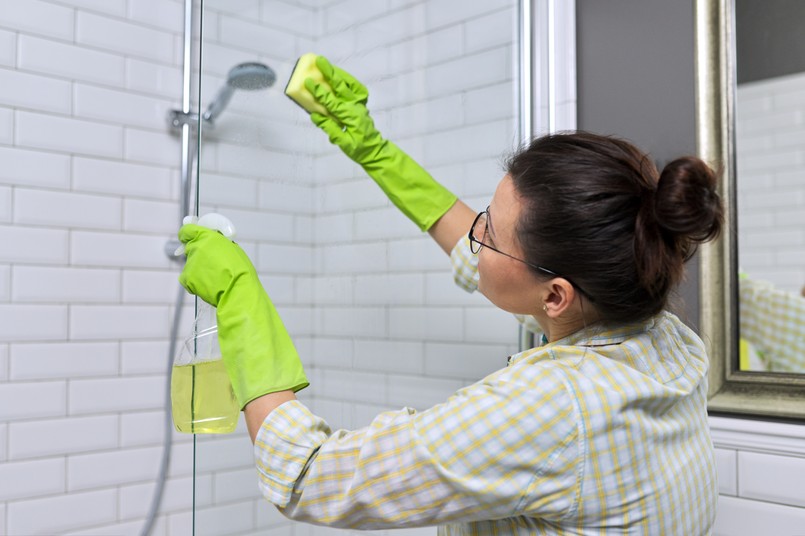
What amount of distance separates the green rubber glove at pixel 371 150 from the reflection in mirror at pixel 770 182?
51cm

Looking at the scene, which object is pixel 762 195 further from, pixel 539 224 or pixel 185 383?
pixel 185 383

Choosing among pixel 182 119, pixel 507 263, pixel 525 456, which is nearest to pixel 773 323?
pixel 507 263

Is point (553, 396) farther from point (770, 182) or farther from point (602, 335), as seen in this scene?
point (770, 182)

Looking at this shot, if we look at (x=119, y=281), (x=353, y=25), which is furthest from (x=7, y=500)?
(x=353, y=25)

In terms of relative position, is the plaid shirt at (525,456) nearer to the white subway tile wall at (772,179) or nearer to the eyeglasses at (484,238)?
the eyeglasses at (484,238)

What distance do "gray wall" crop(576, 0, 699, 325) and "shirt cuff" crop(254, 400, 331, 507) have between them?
75 centimetres

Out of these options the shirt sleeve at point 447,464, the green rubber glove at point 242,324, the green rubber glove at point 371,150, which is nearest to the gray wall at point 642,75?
the green rubber glove at point 371,150

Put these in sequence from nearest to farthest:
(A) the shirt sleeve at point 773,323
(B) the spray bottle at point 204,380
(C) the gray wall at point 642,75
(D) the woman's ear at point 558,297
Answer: (D) the woman's ear at point 558,297
(B) the spray bottle at point 204,380
(A) the shirt sleeve at point 773,323
(C) the gray wall at point 642,75

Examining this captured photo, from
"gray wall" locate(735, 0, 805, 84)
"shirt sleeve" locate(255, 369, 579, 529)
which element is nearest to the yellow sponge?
"shirt sleeve" locate(255, 369, 579, 529)

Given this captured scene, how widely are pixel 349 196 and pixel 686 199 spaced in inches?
26.2

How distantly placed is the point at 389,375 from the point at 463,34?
0.70 meters

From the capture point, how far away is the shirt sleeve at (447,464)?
30.4 inches

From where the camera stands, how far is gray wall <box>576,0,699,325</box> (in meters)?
1.34

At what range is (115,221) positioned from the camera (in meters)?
1.58
